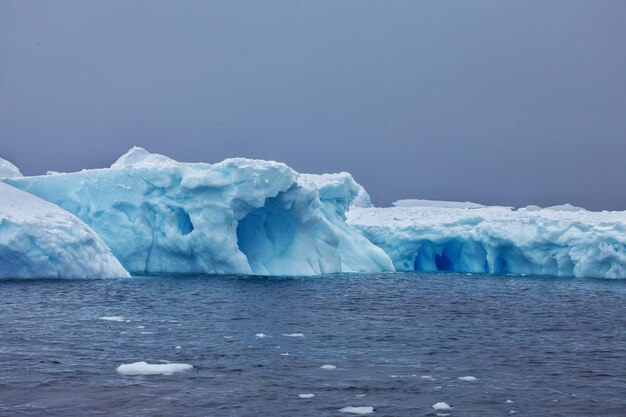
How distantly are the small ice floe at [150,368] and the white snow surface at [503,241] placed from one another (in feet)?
91.2

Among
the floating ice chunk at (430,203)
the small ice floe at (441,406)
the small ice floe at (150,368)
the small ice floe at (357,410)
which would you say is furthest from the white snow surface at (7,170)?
the floating ice chunk at (430,203)

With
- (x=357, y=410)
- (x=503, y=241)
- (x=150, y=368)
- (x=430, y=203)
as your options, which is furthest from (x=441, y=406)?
(x=430, y=203)

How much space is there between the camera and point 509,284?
34062 millimetres

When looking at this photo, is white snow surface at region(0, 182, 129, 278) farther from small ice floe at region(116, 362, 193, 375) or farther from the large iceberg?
small ice floe at region(116, 362, 193, 375)

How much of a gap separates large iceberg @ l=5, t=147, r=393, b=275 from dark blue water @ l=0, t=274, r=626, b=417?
575 centimetres

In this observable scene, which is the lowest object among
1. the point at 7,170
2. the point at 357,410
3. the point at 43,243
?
the point at 357,410

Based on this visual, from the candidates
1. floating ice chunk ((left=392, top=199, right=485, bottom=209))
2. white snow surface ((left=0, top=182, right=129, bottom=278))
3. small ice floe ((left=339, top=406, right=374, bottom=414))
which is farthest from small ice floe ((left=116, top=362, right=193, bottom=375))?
floating ice chunk ((left=392, top=199, right=485, bottom=209))

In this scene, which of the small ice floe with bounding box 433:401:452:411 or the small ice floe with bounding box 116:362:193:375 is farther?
the small ice floe with bounding box 116:362:193:375

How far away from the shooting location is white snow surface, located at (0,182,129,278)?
24.9m

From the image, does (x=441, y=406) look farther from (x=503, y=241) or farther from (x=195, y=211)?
(x=503, y=241)

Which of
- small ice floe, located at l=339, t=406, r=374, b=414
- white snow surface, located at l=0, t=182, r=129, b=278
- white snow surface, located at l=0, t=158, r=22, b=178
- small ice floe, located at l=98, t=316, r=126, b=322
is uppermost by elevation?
white snow surface, located at l=0, t=158, r=22, b=178

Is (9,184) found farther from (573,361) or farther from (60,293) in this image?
(573,361)

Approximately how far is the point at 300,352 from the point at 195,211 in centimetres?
1785

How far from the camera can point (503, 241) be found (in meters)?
39.3
